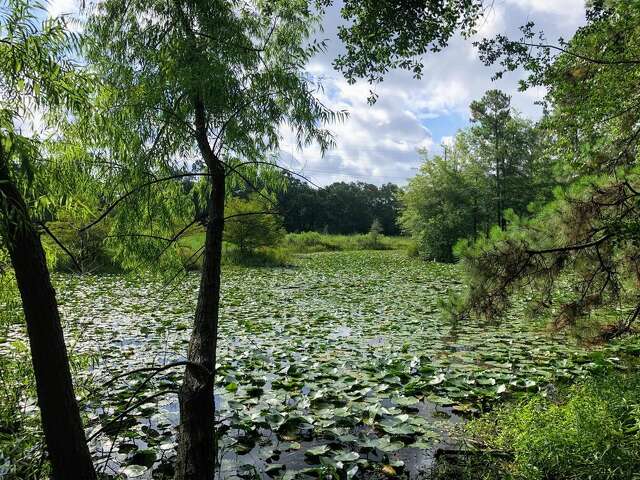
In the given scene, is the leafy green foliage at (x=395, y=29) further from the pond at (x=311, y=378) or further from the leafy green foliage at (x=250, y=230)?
the leafy green foliage at (x=250, y=230)

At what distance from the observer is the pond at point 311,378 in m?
3.37

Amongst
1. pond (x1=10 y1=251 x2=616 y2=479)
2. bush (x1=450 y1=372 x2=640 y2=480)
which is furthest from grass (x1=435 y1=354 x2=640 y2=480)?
pond (x1=10 y1=251 x2=616 y2=479)

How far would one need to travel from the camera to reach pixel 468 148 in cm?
2708

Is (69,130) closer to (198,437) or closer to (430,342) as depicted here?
(198,437)

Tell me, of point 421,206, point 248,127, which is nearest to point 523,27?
point 248,127

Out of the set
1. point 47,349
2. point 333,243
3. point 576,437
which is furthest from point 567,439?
point 333,243

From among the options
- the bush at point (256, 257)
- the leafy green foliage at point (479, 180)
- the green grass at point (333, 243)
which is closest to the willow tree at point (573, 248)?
the bush at point (256, 257)

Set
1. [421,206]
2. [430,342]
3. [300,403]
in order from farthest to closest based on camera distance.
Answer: [421,206], [430,342], [300,403]

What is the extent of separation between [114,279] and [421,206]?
16.7 meters

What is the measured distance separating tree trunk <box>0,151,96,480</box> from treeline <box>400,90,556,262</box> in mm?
22818

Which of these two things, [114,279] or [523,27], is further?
[114,279]

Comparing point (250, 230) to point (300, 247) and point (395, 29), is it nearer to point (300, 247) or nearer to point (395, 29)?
point (300, 247)

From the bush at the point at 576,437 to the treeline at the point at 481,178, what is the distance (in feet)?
67.8

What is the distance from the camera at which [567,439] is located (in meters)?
2.82
